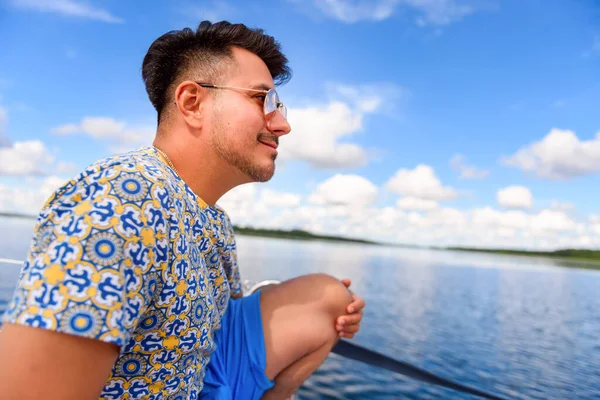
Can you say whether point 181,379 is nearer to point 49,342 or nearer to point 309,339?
point 49,342

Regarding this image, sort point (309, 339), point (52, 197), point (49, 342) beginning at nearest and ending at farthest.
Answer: point (49, 342), point (52, 197), point (309, 339)

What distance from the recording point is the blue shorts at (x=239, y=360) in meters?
1.67

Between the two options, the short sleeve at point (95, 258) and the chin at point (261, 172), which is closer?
the short sleeve at point (95, 258)

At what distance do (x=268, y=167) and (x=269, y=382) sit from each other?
37.4 inches

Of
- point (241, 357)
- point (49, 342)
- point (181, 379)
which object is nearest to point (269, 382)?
point (241, 357)

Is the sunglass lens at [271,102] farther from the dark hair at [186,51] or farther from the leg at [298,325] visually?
the leg at [298,325]

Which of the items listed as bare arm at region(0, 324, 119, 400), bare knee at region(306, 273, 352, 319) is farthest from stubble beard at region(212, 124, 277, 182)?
bare arm at region(0, 324, 119, 400)

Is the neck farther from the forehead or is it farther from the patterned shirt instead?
the forehead

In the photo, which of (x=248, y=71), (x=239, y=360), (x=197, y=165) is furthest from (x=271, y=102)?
(x=239, y=360)

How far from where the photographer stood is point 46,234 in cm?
87

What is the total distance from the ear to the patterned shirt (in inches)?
10.0

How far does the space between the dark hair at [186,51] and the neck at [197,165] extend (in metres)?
0.26

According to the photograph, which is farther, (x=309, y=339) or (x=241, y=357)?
(x=309, y=339)

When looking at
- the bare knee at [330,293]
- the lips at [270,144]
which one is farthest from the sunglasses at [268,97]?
the bare knee at [330,293]
